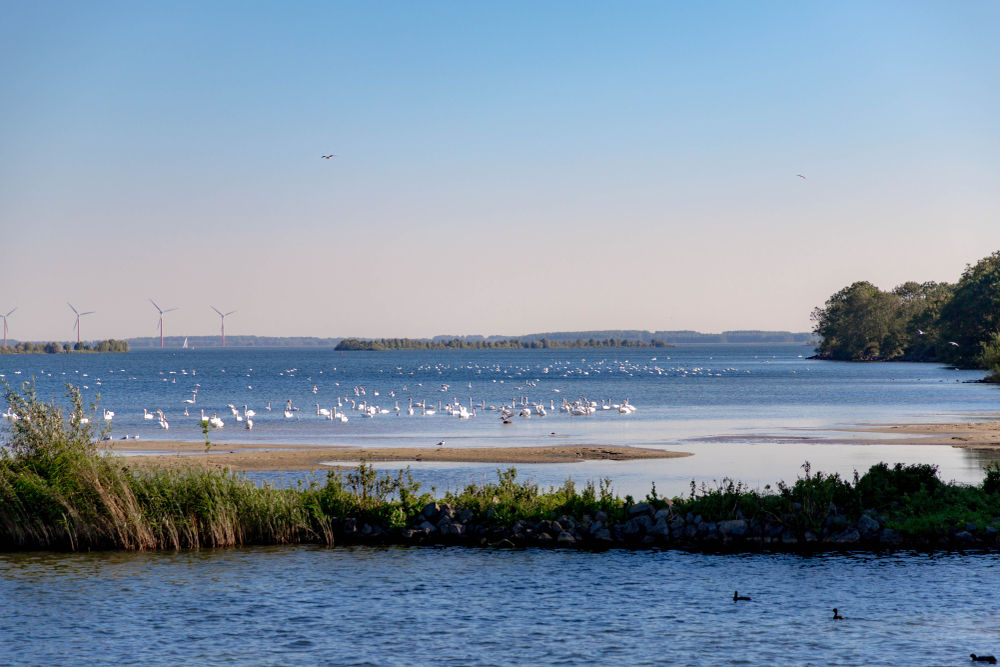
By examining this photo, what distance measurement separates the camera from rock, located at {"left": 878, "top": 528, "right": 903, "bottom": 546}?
19.1 meters

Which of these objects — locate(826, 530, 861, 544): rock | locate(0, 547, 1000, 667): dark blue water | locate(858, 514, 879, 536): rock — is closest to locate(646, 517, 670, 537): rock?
locate(0, 547, 1000, 667): dark blue water

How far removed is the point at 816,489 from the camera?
20.3 m

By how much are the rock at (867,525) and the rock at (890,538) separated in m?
0.18

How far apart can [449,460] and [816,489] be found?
16.2 metres

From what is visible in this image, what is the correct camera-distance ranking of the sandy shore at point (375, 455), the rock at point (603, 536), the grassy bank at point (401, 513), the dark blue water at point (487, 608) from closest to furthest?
the dark blue water at point (487, 608) → the grassy bank at point (401, 513) → the rock at point (603, 536) → the sandy shore at point (375, 455)

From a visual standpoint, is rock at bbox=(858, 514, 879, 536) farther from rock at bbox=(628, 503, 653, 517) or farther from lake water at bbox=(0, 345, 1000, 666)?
rock at bbox=(628, 503, 653, 517)

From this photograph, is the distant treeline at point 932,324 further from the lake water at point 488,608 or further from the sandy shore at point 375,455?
the lake water at point 488,608

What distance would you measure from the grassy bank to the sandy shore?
10833mm

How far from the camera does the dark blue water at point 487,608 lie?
526 inches

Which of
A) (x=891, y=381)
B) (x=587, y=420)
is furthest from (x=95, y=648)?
(x=891, y=381)

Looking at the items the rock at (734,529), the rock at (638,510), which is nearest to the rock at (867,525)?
the rock at (734,529)

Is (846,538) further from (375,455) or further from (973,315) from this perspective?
(973,315)

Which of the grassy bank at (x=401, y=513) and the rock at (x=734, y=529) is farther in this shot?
the grassy bank at (x=401, y=513)

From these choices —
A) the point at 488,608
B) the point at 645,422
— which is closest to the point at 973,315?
the point at 645,422
